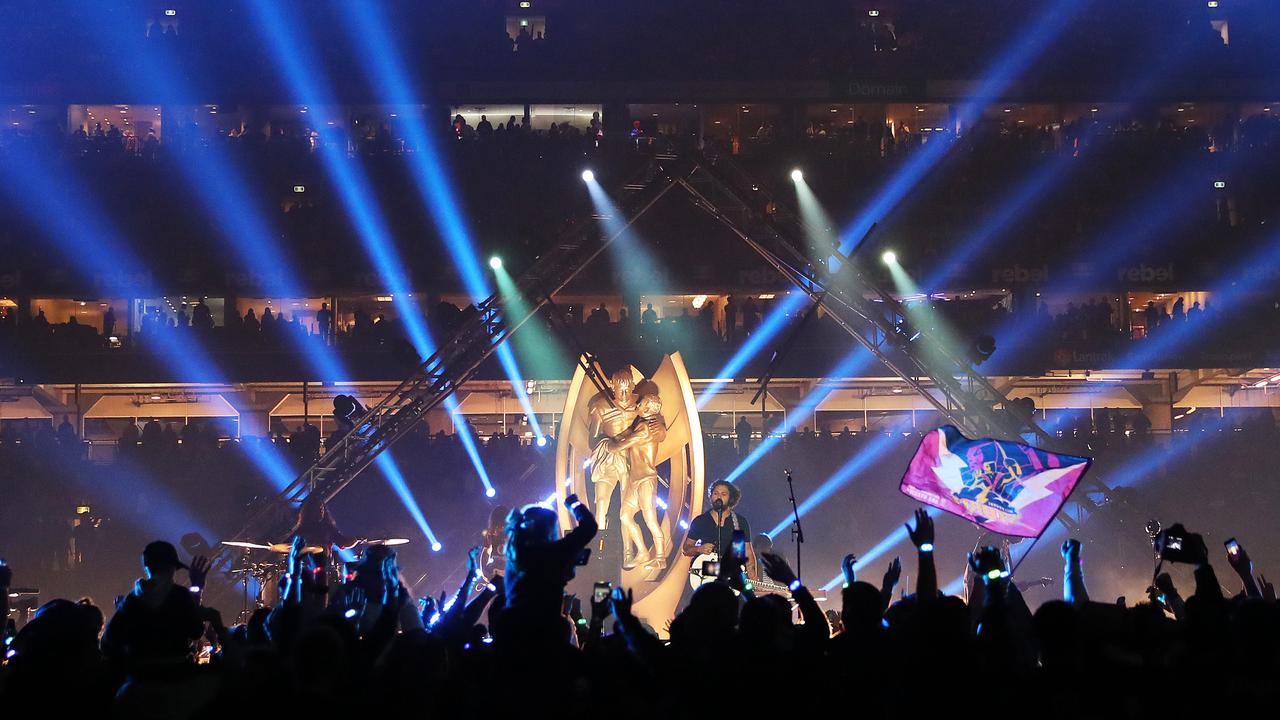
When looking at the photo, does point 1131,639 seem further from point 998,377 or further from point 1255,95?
point 1255,95

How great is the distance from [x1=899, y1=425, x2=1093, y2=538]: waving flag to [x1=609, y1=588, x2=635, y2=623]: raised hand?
415 cm

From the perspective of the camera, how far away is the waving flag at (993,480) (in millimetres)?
9328

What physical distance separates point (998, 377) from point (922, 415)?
9.72ft

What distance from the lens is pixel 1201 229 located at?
118 feet

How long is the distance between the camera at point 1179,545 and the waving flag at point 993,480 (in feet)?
3.25

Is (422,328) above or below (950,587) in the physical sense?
above

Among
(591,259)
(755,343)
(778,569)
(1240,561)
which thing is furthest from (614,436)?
(778,569)

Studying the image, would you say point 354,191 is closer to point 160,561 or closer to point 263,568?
point 263,568

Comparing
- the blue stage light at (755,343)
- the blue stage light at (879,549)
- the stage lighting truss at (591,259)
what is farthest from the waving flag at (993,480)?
the blue stage light at (755,343)

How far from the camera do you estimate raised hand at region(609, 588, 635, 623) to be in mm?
5832

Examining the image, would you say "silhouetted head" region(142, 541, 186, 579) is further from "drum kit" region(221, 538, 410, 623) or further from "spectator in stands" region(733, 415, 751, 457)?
"spectator in stands" region(733, 415, 751, 457)

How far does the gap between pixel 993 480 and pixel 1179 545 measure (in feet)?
6.64

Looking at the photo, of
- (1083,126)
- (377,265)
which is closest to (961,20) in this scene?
(1083,126)

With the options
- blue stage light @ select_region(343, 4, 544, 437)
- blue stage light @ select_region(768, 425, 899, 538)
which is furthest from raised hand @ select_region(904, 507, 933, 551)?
blue stage light @ select_region(343, 4, 544, 437)
